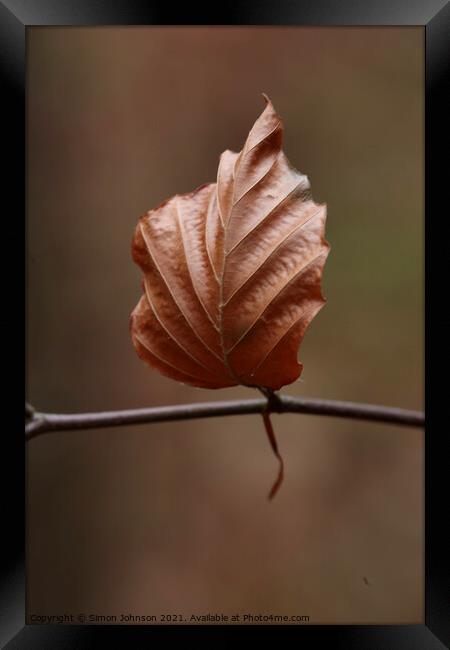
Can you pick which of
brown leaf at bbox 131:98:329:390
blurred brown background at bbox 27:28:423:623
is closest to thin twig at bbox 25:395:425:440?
brown leaf at bbox 131:98:329:390

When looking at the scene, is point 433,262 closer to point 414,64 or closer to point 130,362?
point 414,64

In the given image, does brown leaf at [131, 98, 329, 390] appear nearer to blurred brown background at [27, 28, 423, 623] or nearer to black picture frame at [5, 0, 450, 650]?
black picture frame at [5, 0, 450, 650]

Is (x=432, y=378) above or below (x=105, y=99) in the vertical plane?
below

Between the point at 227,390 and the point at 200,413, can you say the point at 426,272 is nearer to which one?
the point at 200,413

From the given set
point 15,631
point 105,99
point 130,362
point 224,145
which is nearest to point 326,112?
point 224,145

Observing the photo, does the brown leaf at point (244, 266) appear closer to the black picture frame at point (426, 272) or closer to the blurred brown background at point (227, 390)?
the black picture frame at point (426, 272)
